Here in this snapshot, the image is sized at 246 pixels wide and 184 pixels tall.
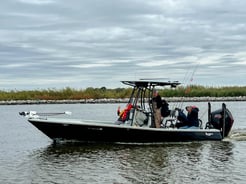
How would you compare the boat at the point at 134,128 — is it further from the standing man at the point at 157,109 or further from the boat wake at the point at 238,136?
→ the boat wake at the point at 238,136

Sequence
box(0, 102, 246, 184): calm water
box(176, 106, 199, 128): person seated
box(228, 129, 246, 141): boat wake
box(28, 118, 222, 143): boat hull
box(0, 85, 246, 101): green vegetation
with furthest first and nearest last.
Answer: box(0, 85, 246, 101): green vegetation < box(228, 129, 246, 141): boat wake < box(176, 106, 199, 128): person seated < box(28, 118, 222, 143): boat hull < box(0, 102, 246, 184): calm water

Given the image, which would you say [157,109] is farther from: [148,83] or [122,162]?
[122,162]

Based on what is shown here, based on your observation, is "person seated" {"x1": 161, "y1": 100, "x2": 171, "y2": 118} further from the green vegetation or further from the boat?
the green vegetation

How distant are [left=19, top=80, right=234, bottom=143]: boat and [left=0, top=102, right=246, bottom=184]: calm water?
11.7 inches

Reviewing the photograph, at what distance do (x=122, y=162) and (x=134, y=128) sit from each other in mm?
3529

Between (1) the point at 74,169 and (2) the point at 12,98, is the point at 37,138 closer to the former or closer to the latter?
(1) the point at 74,169

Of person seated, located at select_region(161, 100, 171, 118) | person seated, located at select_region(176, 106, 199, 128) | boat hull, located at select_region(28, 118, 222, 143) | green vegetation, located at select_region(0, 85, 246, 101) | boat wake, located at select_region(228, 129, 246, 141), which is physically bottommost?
boat wake, located at select_region(228, 129, 246, 141)

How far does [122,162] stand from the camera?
1659 centimetres

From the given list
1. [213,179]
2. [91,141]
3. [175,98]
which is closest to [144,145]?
[91,141]

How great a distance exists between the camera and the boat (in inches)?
789

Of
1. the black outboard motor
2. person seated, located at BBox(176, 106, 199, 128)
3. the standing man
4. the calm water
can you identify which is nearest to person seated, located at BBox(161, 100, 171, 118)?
the standing man

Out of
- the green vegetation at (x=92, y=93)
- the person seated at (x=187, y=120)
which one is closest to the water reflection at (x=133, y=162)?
the person seated at (x=187, y=120)

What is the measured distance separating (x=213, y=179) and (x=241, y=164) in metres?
2.52

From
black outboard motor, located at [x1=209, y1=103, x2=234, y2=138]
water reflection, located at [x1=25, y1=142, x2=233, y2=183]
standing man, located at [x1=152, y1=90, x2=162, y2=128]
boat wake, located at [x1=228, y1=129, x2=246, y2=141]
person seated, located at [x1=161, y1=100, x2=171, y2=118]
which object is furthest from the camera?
boat wake, located at [x1=228, y1=129, x2=246, y2=141]
